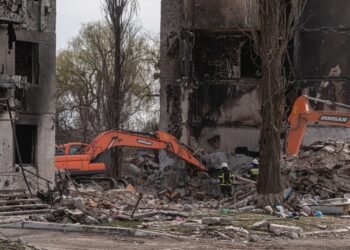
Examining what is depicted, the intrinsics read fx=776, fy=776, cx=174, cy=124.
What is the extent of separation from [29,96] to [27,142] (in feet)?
5.46

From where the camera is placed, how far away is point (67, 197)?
2434cm

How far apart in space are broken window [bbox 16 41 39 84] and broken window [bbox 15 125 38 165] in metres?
1.62

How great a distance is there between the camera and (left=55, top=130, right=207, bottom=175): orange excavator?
2777 centimetres

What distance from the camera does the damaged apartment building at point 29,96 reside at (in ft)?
80.6

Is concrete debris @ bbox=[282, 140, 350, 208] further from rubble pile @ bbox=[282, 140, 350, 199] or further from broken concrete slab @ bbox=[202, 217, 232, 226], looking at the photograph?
broken concrete slab @ bbox=[202, 217, 232, 226]

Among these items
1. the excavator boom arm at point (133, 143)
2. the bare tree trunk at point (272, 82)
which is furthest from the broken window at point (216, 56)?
the bare tree trunk at point (272, 82)

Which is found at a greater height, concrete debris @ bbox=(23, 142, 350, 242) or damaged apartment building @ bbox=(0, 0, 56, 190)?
damaged apartment building @ bbox=(0, 0, 56, 190)

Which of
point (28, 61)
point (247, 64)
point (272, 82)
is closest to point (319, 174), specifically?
point (272, 82)

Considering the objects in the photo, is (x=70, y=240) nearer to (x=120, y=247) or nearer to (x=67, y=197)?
(x=120, y=247)

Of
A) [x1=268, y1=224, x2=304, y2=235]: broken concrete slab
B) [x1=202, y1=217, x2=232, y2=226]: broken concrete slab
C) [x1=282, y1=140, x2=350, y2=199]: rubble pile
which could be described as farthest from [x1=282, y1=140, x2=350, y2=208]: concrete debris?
[x1=268, y1=224, x2=304, y2=235]: broken concrete slab

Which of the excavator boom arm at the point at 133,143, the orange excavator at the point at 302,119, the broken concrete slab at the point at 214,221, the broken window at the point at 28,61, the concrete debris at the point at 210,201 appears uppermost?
the broken window at the point at 28,61

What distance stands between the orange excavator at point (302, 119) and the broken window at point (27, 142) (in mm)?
8473

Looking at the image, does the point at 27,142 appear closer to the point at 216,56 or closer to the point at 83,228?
the point at 83,228

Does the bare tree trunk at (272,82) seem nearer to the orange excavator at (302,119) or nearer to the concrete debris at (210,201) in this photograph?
the concrete debris at (210,201)
